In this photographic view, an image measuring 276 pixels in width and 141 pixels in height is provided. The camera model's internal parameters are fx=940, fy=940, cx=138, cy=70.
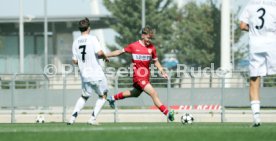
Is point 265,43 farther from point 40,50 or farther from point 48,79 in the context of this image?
point 40,50

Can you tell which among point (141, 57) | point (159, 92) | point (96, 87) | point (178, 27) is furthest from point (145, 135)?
point (178, 27)

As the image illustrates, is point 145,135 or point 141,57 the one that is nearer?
point 145,135

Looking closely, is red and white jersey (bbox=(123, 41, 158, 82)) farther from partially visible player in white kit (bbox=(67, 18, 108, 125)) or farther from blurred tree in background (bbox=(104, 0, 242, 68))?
blurred tree in background (bbox=(104, 0, 242, 68))

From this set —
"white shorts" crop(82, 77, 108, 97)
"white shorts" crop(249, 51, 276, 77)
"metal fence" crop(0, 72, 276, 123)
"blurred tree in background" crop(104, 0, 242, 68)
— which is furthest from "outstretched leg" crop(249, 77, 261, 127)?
"blurred tree in background" crop(104, 0, 242, 68)

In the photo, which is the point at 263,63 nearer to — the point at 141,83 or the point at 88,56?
the point at 88,56

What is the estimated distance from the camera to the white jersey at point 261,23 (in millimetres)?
13383

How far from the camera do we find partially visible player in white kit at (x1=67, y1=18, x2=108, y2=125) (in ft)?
53.4

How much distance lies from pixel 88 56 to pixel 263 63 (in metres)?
3.95

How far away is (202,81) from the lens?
3494 centimetres

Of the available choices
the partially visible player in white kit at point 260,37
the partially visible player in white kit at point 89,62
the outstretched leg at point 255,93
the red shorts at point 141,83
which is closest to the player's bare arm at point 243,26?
the partially visible player in white kit at point 260,37

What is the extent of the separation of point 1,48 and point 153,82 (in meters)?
32.2

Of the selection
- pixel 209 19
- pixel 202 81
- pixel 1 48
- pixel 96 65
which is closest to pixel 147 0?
pixel 209 19

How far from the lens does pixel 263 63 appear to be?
1345cm

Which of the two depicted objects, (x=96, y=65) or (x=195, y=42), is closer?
(x=96, y=65)
